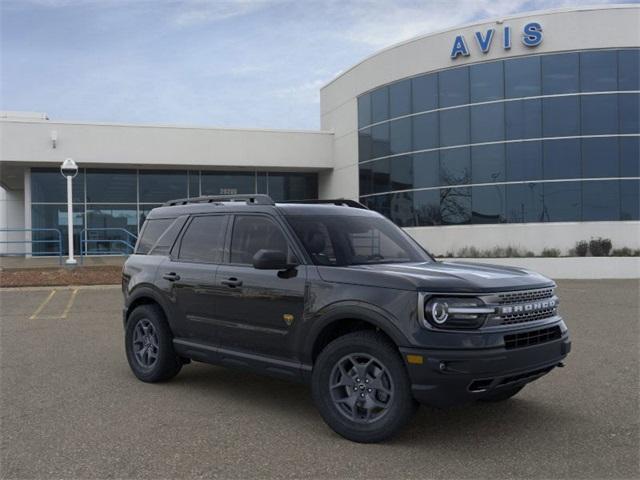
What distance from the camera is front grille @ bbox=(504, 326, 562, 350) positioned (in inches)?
181

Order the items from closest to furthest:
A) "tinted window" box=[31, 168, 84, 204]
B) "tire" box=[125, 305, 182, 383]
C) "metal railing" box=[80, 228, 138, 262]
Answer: "tire" box=[125, 305, 182, 383] → "metal railing" box=[80, 228, 138, 262] → "tinted window" box=[31, 168, 84, 204]

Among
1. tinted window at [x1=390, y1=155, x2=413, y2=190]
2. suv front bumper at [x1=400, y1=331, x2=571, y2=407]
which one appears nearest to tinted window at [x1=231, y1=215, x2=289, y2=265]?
suv front bumper at [x1=400, y1=331, x2=571, y2=407]

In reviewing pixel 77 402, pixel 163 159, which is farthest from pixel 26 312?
pixel 163 159

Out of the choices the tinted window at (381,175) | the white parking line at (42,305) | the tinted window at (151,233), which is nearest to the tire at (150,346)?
the tinted window at (151,233)

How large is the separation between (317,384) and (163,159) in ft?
84.0

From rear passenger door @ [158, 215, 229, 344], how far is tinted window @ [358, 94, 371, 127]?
23385 mm

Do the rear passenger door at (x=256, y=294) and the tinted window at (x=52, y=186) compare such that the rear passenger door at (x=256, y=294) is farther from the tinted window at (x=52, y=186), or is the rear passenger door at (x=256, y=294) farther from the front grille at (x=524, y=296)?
the tinted window at (x=52, y=186)

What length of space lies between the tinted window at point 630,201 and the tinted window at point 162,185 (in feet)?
63.2

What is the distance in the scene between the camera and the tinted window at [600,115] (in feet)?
75.5

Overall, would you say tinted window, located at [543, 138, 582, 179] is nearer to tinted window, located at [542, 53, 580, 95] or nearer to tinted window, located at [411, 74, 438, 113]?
tinted window, located at [542, 53, 580, 95]

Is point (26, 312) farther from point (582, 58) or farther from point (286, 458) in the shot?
point (582, 58)

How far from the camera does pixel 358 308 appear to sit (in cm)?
478

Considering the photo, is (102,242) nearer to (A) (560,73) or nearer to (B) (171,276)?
(A) (560,73)

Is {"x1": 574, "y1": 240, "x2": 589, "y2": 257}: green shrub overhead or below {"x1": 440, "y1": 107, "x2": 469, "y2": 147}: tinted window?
below
